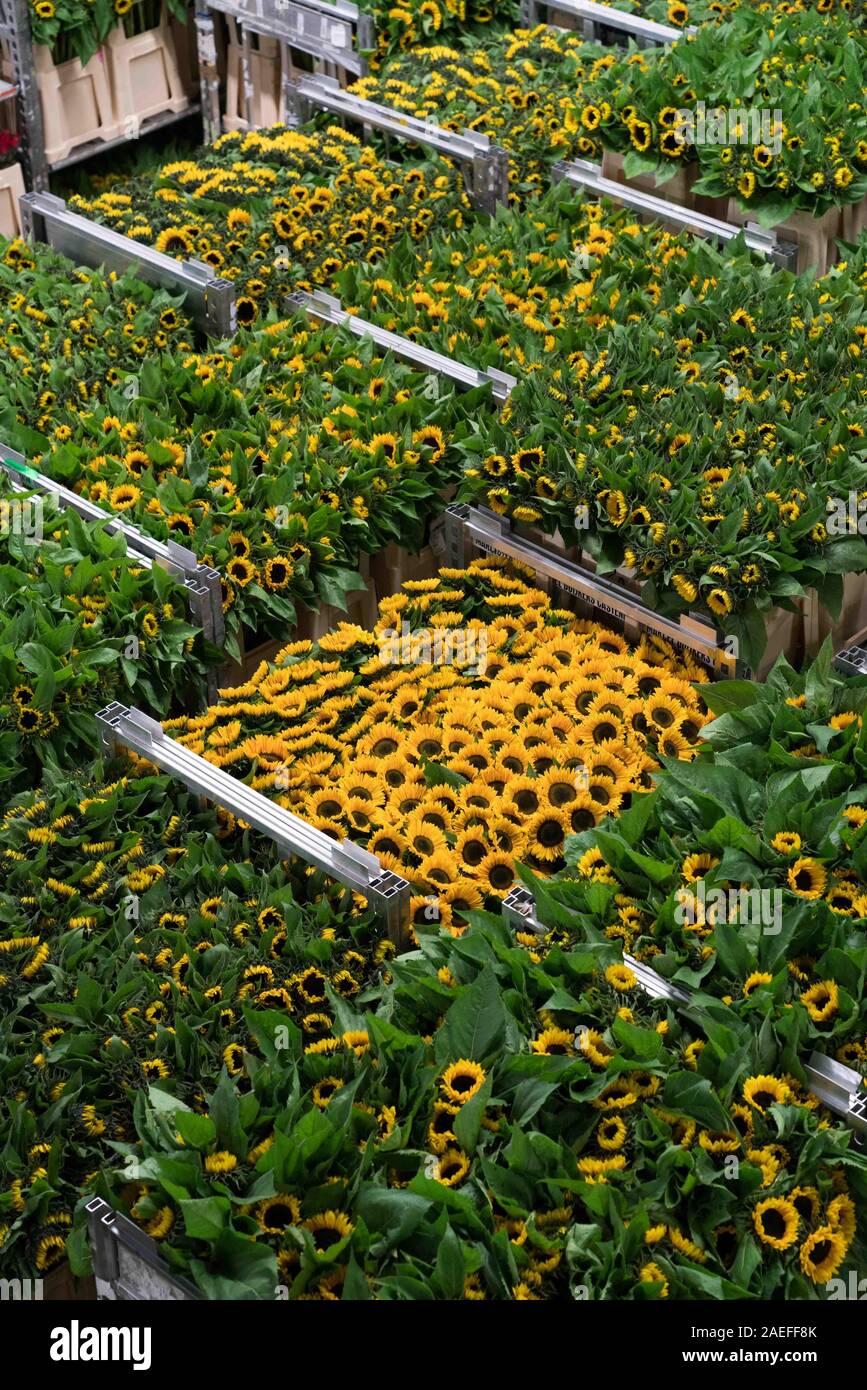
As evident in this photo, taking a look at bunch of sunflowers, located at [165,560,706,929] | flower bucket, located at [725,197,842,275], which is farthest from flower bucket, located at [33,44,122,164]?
bunch of sunflowers, located at [165,560,706,929]

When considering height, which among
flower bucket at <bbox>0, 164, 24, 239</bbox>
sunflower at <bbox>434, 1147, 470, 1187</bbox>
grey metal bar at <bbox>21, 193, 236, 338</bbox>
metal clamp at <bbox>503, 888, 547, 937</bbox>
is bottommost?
sunflower at <bbox>434, 1147, 470, 1187</bbox>

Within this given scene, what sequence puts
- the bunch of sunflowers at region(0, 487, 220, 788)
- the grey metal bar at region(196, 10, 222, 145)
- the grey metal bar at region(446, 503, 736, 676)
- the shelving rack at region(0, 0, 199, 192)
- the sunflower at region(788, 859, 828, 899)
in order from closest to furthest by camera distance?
the sunflower at region(788, 859, 828, 899)
the bunch of sunflowers at region(0, 487, 220, 788)
the grey metal bar at region(446, 503, 736, 676)
the shelving rack at region(0, 0, 199, 192)
the grey metal bar at region(196, 10, 222, 145)

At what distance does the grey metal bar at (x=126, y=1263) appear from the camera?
128 inches

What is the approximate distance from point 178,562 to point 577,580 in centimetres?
127

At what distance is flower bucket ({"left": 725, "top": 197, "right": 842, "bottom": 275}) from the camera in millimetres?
7008

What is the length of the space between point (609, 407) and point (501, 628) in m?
1.00

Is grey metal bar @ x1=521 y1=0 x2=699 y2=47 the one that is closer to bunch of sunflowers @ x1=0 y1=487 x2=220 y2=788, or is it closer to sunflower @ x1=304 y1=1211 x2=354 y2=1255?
bunch of sunflowers @ x1=0 y1=487 x2=220 y2=788

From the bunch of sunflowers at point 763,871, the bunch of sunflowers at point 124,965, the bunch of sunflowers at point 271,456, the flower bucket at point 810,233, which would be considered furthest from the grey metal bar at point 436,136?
the bunch of sunflowers at point 124,965

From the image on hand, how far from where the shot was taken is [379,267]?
668 cm

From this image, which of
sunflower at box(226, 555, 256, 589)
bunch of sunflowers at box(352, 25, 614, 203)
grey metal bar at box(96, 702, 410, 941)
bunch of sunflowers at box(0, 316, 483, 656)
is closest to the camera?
grey metal bar at box(96, 702, 410, 941)

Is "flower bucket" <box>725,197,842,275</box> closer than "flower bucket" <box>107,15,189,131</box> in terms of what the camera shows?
Yes

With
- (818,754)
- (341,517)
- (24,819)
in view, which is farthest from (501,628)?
(24,819)

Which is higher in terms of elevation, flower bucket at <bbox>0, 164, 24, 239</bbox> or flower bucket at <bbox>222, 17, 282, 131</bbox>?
flower bucket at <bbox>222, 17, 282, 131</bbox>

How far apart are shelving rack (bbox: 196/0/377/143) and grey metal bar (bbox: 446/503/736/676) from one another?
3.47 meters
